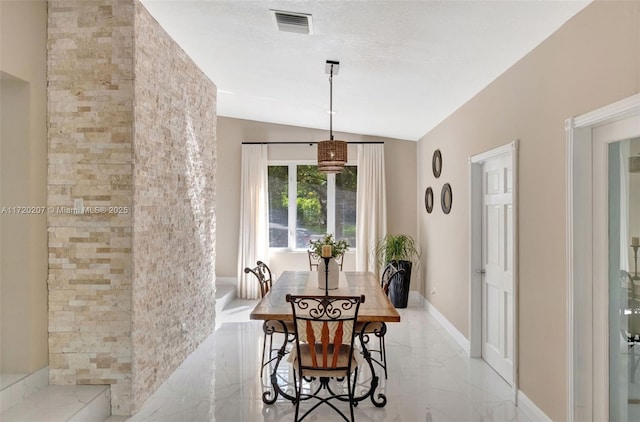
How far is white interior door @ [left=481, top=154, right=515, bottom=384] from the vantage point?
12.1ft

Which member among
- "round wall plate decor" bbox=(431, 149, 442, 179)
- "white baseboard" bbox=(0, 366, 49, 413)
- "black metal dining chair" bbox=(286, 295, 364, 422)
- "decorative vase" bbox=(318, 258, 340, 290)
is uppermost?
"round wall plate decor" bbox=(431, 149, 442, 179)

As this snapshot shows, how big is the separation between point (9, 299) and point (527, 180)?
147 inches

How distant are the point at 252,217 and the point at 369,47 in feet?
14.3

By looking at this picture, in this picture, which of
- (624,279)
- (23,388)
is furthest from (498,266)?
(23,388)

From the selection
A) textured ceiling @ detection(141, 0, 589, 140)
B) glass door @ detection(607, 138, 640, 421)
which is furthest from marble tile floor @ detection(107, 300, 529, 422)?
textured ceiling @ detection(141, 0, 589, 140)

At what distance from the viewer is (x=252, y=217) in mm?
7250

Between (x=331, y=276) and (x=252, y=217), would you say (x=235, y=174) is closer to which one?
(x=252, y=217)

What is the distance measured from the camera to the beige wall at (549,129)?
7.20 ft

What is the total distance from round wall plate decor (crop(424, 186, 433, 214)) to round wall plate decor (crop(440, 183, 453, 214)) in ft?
2.03

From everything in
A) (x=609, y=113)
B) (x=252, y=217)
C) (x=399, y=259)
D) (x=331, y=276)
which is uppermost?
(x=609, y=113)

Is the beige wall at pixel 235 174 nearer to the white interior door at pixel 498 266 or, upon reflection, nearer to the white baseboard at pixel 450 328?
the white baseboard at pixel 450 328

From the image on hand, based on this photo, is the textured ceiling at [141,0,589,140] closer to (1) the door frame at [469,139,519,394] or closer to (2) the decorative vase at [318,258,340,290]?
(1) the door frame at [469,139,519,394]

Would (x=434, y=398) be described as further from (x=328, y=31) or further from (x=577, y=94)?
(x=328, y=31)

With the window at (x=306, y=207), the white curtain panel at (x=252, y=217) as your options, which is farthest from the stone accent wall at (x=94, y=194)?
the window at (x=306, y=207)
